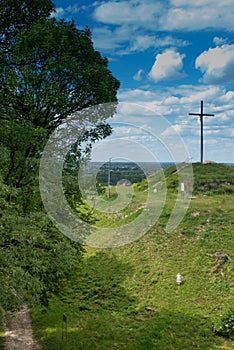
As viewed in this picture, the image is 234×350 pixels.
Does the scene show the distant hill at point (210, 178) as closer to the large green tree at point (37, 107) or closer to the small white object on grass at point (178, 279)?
the small white object on grass at point (178, 279)

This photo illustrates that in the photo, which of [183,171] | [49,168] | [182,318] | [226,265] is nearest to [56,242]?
[49,168]

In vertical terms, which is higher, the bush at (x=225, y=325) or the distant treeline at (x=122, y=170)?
the distant treeline at (x=122, y=170)

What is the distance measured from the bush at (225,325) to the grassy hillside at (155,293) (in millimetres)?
171

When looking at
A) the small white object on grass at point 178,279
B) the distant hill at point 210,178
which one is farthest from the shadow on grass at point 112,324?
the distant hill at point 210,178

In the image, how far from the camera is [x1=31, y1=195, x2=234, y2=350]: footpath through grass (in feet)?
39.1

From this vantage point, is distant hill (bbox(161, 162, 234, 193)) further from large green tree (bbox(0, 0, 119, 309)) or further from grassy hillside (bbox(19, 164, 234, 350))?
large green tree (bbox(0, 0, 119, 309))

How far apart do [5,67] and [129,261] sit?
12.5 m

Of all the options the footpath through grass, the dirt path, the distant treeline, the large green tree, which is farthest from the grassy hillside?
the distant treeline

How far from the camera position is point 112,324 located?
13055 mm

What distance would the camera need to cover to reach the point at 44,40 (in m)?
9.39

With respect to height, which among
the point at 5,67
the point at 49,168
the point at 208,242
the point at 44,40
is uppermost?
the point at 44,40

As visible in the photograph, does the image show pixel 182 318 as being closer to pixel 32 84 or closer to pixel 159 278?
pixel 159 278

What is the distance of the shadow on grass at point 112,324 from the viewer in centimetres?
1153

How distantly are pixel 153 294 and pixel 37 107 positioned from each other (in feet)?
32.9
